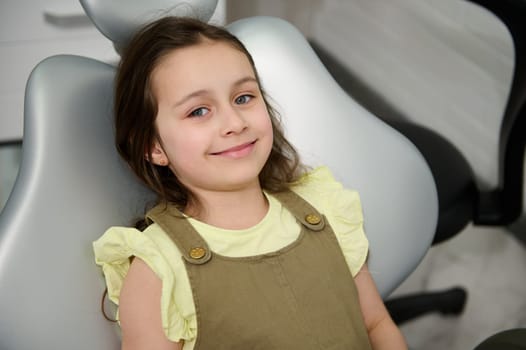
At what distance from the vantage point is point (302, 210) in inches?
35.5

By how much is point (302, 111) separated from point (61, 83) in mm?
345

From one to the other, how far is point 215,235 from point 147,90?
20cm

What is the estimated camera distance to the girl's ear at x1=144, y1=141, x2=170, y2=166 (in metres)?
0.86

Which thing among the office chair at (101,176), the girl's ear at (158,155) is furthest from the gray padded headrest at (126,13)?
the girl's ear at (158,155)

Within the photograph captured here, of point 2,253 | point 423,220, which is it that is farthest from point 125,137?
point 423,220

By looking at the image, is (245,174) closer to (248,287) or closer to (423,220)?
(248,287)

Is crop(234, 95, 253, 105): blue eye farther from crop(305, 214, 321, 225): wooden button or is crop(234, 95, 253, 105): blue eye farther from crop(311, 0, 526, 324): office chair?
crop(311, 0, 526, 324): office chair

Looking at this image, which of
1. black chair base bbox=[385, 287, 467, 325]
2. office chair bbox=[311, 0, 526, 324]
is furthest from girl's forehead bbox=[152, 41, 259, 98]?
black chair base bbox=[385, 287, 467, 325]

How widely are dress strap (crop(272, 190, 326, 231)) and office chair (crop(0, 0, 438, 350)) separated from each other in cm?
7

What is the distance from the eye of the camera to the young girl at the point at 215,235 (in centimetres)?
78

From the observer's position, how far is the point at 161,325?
75 cm

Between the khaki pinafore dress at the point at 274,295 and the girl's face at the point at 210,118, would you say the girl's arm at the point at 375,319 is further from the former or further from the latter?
the girl's face at the point at 210,118

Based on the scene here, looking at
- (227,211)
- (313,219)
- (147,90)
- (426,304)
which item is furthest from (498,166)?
(147,90)

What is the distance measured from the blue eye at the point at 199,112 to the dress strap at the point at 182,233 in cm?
13
